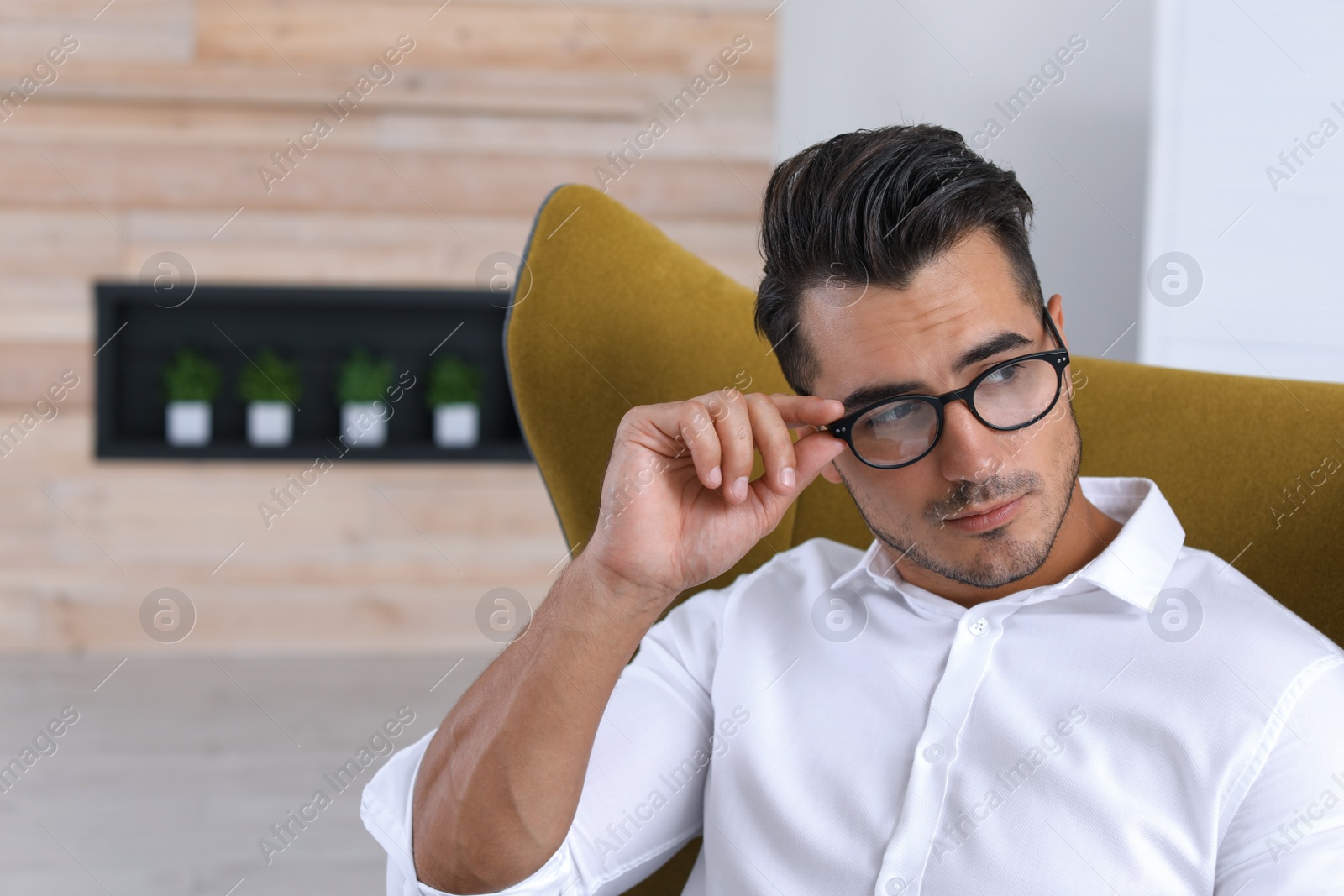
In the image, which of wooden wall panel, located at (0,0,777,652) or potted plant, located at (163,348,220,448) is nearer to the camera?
wooden wall panel, located at (0,0,777,652)

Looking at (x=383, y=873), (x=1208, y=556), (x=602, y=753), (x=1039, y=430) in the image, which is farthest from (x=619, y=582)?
(x=383, y=873)

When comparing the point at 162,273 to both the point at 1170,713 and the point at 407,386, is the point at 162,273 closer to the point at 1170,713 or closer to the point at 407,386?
the point at 407,386

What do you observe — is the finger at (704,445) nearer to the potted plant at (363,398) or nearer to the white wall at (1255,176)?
the white wall at (1255,176)

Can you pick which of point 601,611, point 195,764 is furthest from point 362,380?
point 601,611

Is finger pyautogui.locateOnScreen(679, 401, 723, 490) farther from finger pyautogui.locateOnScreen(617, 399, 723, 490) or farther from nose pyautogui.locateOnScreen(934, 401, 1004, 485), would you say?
nose pyautogui.locateOnScreen(934, 401, 1004, 485)

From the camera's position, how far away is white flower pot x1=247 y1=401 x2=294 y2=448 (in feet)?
11.0

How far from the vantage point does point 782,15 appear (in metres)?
3.41

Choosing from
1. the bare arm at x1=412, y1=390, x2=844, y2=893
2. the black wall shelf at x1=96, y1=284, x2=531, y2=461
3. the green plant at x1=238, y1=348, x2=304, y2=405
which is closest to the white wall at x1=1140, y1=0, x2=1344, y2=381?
the bare arm at x1=412, y1=390, x2=844, y2=893

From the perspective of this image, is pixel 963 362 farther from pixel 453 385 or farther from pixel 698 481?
pixel 453 385

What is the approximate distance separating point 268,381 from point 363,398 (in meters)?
0.29

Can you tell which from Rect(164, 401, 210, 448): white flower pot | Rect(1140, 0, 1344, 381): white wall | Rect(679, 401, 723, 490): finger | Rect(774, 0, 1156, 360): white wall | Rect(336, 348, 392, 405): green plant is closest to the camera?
Rect(679, 401, 723, 490): finger

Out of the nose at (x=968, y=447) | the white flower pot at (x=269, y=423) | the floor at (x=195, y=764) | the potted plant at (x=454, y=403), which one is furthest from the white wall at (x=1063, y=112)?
the white flower pot at (x=269, y=423)

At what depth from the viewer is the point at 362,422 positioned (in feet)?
11.3

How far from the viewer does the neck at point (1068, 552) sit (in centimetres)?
103
